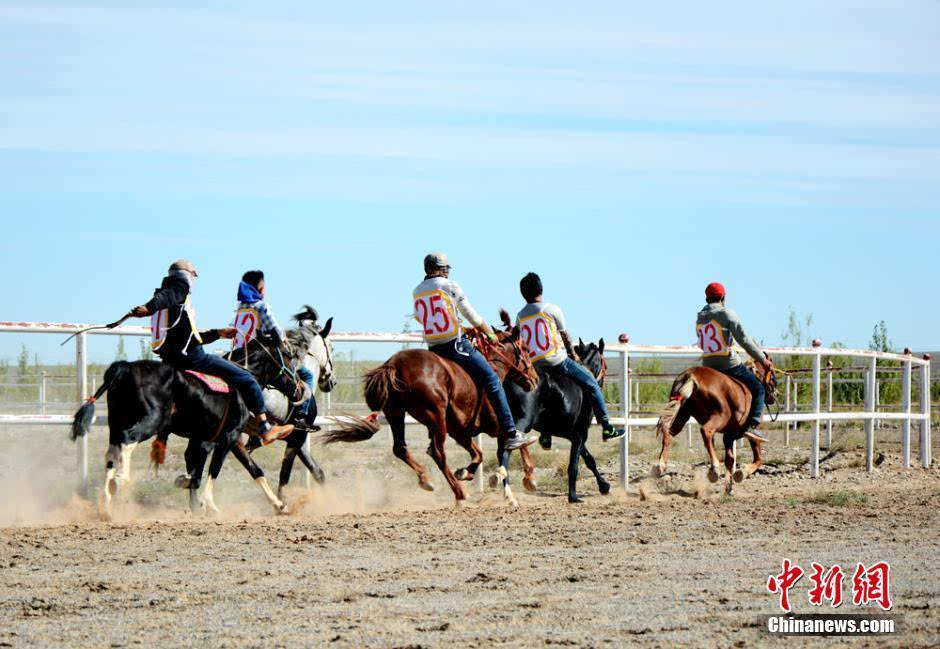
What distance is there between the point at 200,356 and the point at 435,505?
Answer: 131 inches

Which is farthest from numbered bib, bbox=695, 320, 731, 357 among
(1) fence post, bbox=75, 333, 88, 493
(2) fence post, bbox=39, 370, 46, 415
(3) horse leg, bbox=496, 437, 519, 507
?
(2) fence post, bbox=39, 370, 46, 415

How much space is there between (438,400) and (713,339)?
4636 mm

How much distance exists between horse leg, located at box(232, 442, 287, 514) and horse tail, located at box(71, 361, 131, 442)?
5.81ft

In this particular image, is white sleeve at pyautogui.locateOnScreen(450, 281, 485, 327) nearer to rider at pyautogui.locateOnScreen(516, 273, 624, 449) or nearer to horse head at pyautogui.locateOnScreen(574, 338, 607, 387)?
rider at pyautogui.locateOnScreen(516, 273, 624, 449)

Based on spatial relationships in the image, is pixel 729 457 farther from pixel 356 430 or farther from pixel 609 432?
pixel 356 430

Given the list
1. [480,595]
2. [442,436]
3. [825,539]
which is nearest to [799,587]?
[480,595]

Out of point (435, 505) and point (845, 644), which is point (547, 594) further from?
point (435, 505)

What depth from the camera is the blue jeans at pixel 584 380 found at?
14.0 metres

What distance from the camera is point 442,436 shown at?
12664 millimetres

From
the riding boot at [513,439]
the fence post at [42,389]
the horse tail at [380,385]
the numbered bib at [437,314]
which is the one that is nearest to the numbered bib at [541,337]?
the riding boot at [513,439]

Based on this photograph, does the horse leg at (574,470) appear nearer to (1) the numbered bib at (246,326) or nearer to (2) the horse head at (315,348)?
(2) the horse head at (315,348)

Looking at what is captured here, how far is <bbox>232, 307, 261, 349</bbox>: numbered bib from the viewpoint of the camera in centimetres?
1265

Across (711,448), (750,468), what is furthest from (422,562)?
(750,468)

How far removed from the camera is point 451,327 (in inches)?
510
